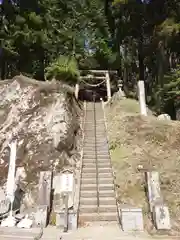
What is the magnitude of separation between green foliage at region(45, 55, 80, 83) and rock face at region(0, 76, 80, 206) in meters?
3.40

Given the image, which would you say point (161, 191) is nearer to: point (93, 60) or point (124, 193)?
point (124, 193)

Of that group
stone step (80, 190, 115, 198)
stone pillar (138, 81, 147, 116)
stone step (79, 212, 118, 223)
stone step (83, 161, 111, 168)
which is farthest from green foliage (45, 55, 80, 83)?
stone step (79, 212, 118, 223)

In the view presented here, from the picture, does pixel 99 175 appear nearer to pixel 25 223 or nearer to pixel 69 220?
pixel 69 220

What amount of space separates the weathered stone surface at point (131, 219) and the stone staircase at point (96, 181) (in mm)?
→ 732

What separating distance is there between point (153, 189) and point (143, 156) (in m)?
2.65

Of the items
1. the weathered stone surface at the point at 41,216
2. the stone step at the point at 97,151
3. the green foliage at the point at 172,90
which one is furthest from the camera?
the green foliage at the point at 172,90

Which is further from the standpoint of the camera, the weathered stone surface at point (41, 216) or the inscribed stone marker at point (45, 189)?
the inscribed stone marker at point (45, 189)

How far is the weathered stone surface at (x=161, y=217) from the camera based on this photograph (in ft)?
23.8

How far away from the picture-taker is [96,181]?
9.73 m

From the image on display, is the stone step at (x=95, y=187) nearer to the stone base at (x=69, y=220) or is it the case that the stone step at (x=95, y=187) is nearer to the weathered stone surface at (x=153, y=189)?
the weathered stone surface at (x=153, y=189)

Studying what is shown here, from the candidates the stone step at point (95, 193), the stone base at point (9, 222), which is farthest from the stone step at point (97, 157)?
the stone base at point (9, 222)

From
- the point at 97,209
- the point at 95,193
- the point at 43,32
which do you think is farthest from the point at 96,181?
the point at 43,32

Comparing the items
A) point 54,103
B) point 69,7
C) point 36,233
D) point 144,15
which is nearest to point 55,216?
point 36,233

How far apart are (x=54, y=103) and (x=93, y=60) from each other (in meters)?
10.4
